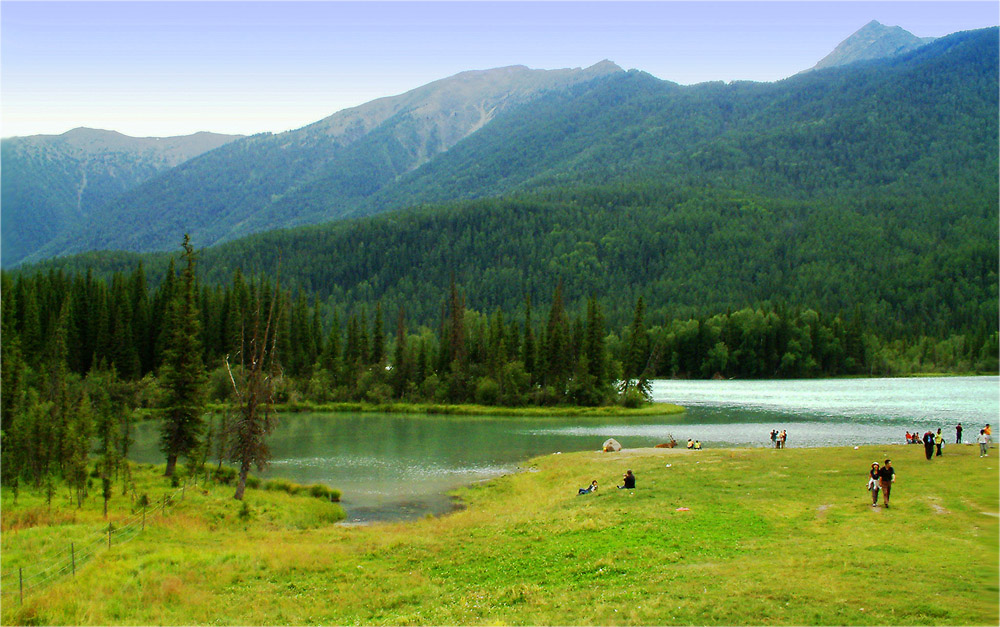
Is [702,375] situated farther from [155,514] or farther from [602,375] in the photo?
[155,514]

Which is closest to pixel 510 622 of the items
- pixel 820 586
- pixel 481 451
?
pixel 820 586

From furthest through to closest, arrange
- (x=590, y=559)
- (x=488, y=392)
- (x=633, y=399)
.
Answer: (x=488, y=392)
(x=633, y=399)
(x=590, y=559)

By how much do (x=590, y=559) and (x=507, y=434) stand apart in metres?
60.5

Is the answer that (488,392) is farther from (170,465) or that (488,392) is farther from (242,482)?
(242,482)

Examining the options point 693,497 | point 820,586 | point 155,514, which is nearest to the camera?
point 820,586

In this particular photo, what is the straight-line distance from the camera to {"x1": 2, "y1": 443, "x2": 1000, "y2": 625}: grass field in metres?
18.6

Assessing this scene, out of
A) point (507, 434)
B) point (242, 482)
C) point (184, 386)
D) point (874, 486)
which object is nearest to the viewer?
point (874, 486)

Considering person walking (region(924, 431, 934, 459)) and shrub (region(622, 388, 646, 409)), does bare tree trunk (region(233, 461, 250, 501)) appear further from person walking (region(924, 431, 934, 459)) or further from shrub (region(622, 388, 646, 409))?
shrub (region(622, 388, 646, 409))

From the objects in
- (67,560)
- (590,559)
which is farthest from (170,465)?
(590,559)

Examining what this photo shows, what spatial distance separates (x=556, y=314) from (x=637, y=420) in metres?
29.3

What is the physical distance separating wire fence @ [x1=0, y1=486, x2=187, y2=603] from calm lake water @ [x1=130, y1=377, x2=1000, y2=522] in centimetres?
1162

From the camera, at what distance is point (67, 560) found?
2855cm

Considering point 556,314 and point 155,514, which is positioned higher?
point 556,314

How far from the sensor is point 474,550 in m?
27.9
